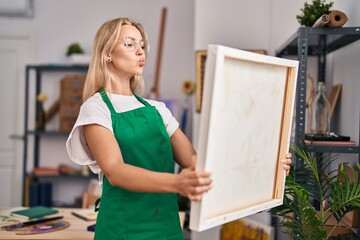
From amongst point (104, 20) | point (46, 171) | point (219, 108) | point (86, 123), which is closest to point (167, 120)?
point (86, 123)

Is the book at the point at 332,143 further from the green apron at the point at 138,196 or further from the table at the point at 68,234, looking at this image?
the table at the point at 68,234

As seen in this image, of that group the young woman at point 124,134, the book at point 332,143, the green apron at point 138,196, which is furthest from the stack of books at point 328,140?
the green apron at point 138,196

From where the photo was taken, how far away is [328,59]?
3115mm

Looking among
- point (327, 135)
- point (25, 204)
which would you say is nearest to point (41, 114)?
point (25, 204)

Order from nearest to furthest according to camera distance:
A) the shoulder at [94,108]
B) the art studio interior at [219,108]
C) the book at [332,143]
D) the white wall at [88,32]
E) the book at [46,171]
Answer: the art studio interior at [219,108] → the shoulder at [94,108] → the book at [332,143] → the book at [46,171] → the white wall at [88,32]

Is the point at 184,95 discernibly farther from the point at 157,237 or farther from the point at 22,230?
the point at 157,237

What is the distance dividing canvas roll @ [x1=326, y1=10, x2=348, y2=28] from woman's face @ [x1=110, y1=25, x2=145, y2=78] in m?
1.04

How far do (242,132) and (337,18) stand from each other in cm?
109

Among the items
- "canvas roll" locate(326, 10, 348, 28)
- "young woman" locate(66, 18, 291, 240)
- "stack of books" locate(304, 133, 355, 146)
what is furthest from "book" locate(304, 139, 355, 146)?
"young woman" locate(66, 18, 291, 240)

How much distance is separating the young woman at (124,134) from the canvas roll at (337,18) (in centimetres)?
86

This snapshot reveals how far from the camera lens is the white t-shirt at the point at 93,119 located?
155 centimetres

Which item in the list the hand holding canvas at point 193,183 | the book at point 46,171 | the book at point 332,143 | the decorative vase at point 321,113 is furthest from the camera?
the book at point 46,171

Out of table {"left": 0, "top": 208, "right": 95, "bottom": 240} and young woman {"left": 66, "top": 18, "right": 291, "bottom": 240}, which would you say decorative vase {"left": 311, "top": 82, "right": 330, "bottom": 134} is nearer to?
young woman {"left": 66, "top": 18, "right": 291, "bottom": 240}

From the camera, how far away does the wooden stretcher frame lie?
129 cm
